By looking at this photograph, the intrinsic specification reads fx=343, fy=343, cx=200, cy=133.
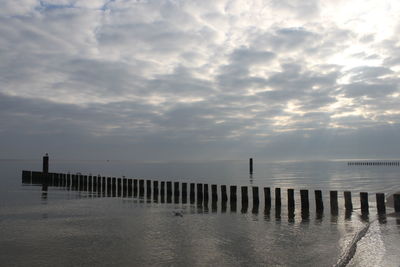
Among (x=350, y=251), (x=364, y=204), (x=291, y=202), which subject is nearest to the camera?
(x=350, y=251)

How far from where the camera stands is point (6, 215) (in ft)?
60.8

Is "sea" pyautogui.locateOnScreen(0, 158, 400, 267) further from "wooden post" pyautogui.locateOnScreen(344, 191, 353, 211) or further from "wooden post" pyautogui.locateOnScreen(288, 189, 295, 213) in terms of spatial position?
"wooden post" pyautogui.locateOnScreen(344, 191, 353, 211)

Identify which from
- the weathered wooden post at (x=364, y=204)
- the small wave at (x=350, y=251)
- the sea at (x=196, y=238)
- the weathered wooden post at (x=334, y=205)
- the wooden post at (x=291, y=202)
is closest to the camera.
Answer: the small wave at (x=350, y=251)

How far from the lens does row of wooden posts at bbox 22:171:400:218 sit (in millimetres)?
18484

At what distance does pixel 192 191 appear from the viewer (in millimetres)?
25797

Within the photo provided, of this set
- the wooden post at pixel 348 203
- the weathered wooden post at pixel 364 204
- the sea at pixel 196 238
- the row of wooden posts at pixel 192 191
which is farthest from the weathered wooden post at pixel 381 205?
the wooden post at pixel 348 203

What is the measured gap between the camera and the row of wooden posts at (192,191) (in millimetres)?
18484


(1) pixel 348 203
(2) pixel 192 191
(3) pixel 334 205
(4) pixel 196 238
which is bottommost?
(4) pixel 196 238

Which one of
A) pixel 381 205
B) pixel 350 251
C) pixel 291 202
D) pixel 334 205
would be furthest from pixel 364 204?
pixel 350 251

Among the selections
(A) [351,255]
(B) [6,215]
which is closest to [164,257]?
(A) [351,255]

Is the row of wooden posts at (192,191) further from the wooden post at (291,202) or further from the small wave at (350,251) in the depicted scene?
the small wave at (350,251)

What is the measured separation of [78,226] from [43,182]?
29.1 metres

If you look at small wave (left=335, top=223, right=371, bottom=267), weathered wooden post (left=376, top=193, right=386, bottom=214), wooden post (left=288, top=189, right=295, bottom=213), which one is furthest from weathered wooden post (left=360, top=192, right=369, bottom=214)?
small wave (left=335, top=223, right=371, bottom=267)

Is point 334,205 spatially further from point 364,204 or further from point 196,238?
point 196,238
